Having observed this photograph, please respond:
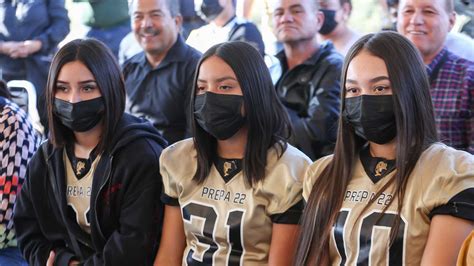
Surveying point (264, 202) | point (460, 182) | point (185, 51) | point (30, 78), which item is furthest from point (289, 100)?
point (30, 78)

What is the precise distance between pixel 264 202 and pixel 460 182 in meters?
0.62

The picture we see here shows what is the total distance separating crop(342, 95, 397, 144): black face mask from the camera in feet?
6.98

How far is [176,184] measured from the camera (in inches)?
101

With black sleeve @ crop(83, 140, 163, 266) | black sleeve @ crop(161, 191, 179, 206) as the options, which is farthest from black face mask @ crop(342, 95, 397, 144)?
black sleeve @ crop(83, 140, 163, 266)

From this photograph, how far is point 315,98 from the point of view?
3383 millimetres

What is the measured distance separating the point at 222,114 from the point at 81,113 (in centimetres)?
54

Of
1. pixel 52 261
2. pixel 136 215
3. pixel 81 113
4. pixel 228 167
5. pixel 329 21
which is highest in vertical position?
pixel 329 21

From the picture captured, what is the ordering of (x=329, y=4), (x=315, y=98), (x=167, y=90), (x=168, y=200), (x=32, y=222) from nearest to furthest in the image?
1. (x=168, y=200)
2. (x=32, y=222)
3. (x=315, y=98)
4. (x=167, y=90)
5. (x=329, y=4)

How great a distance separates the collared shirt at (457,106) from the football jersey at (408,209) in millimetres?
986

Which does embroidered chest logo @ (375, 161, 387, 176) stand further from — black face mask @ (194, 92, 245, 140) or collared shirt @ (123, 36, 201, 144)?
collared shirt @ (123, 36, 201, 144)

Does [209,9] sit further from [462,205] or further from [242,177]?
[462,205]

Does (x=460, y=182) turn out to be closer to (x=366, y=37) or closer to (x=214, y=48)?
(x=366, y=37)

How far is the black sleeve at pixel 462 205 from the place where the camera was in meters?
2.01

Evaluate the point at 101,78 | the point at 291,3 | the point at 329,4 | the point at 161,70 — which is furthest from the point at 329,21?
the point at 101,78
